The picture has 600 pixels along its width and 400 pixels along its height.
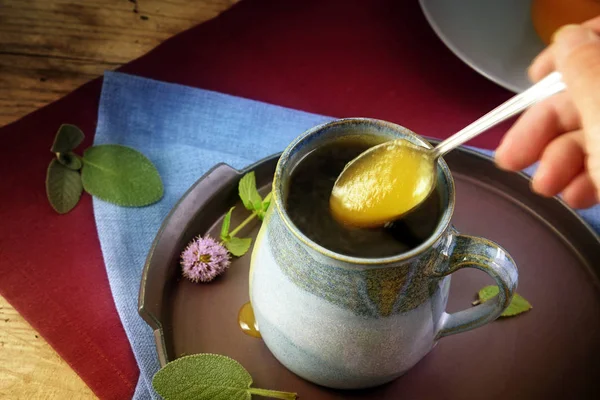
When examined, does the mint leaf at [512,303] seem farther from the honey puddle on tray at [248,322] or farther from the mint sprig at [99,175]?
the mint sprig at [99,175]

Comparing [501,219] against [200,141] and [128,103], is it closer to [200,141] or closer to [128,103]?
[200,141]

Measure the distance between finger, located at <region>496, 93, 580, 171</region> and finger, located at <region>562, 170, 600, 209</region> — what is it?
0.15ft

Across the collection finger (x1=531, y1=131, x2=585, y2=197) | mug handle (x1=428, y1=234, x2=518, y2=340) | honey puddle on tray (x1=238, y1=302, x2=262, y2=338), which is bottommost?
honey puddle on tray (x1=238, y1=302, x2=262, y2=338)

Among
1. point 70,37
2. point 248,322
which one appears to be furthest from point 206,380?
point 70,37

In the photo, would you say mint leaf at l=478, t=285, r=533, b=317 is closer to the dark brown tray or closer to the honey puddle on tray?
the dark brown tray

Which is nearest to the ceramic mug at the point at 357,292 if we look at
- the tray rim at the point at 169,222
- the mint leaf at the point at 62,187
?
the tray rim at the point at 169,222

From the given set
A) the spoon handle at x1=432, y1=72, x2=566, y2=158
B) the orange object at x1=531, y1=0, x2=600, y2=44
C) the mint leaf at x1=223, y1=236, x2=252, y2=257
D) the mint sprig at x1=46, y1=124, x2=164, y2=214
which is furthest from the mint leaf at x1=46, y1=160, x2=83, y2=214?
the orange object at x1=531, y1=0, x2=600, y2=44

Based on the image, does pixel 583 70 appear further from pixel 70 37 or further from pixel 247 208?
→ pixel 70 37

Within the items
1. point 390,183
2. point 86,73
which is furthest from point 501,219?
point 86,73

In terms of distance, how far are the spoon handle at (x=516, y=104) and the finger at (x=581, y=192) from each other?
173 millimetres

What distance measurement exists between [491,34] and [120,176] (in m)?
0.61

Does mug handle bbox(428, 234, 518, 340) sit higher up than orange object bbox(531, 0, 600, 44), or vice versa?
orange object bbox(531, 0, 600, 44)

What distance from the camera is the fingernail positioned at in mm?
508

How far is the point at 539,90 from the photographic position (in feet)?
1.69
